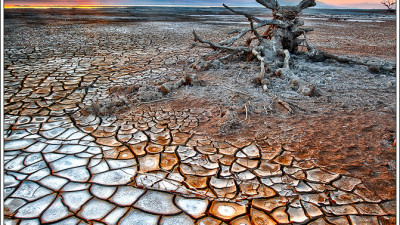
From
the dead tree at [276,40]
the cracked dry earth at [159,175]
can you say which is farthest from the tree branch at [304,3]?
the cracked dry earth at [159,175]

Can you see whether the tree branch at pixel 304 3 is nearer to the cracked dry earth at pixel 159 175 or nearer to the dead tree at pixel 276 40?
the dead tree at pixel 276 40

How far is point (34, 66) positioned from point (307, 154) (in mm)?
5805

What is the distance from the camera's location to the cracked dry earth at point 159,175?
1810 millimetres

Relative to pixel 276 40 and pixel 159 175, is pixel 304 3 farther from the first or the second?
pixel 159 175

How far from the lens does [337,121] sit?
10.0 feet

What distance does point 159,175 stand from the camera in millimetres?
2203

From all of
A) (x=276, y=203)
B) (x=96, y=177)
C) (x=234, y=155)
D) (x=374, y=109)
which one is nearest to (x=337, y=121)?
(x=374, y=109)

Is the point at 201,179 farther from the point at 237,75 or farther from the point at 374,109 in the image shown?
the point at 237,75

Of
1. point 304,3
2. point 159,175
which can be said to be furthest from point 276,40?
point 159,175

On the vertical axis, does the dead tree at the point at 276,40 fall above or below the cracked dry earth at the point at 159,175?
above

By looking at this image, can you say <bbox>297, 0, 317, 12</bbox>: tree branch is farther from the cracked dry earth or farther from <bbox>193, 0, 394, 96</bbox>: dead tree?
the cracked dry earth

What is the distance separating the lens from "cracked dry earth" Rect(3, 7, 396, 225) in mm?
1810

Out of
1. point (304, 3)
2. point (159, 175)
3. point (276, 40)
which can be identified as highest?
point (304, 3)

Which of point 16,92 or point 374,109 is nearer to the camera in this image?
point 374,109
